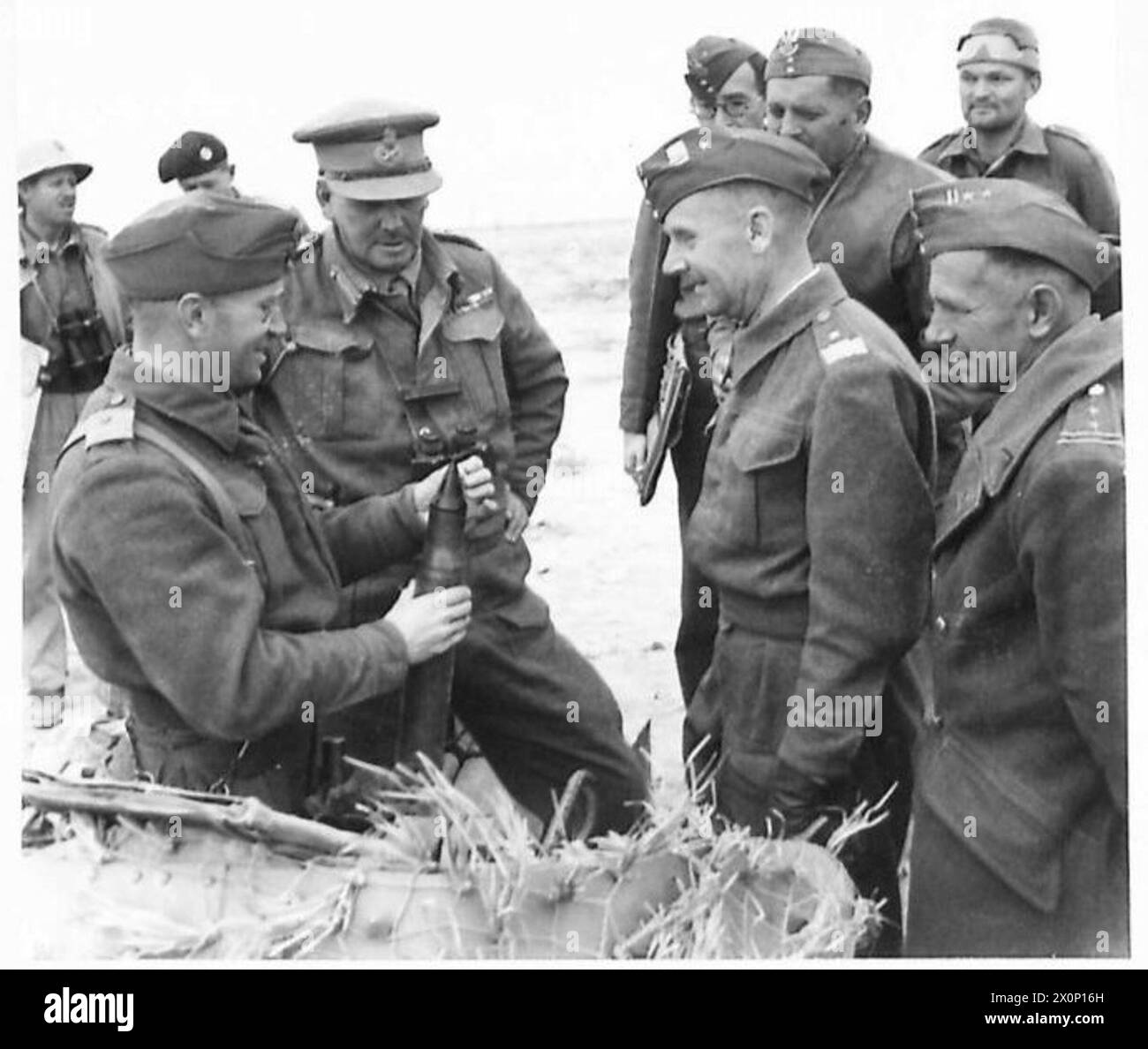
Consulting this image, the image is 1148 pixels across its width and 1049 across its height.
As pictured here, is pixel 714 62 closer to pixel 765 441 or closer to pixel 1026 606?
pixel 765 441

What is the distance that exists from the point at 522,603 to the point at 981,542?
4.03 feet

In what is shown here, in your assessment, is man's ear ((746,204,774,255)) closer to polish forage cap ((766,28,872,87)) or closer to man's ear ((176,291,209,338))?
polish forage cap ((766,28,872,87))

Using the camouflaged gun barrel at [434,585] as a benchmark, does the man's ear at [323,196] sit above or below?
above

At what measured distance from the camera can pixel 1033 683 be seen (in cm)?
396

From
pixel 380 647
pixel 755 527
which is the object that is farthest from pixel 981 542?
pixel 380 647

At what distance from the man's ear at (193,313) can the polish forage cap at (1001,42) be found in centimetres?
175

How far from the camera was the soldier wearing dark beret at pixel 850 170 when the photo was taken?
15.8 ft

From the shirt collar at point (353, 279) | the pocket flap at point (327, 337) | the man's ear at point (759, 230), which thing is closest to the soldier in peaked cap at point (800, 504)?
the man's ear at point (759, 230)

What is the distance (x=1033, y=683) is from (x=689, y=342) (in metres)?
1.49

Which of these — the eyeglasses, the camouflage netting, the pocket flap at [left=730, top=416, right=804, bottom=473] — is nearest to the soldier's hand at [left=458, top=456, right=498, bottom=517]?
the pocket flap at [left=730, top=416, right=804, bottom=473]

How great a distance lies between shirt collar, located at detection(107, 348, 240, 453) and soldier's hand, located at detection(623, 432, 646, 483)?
129 centimetres

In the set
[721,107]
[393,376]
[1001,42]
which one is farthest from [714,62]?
[393,376]

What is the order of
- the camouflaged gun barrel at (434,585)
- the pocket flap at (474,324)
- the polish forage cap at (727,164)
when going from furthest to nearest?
the pocket flap at (474,324) < the camouflaged gun barrel at (434,585) < the polish forage cap at (727,164)

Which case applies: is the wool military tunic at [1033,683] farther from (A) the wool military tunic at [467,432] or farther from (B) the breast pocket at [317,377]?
(B) the breast pocket at [317,377]
